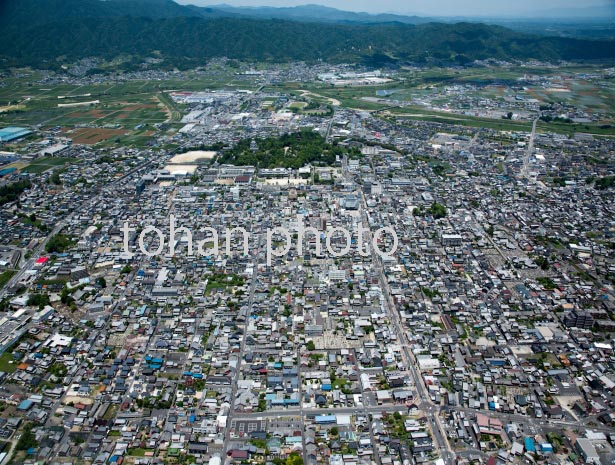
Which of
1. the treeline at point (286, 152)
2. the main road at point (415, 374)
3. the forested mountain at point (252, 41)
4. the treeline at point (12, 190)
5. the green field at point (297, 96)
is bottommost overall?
the main road at point (415, 374)

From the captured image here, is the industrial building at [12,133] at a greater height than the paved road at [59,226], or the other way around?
the industrial building at [12,133]

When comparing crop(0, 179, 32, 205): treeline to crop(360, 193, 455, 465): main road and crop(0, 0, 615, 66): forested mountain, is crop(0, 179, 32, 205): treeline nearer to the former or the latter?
crop(360, 193, 455, 465): main road

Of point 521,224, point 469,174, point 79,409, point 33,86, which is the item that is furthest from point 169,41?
point 79,409

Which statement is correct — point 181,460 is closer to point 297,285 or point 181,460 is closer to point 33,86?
point 297,285

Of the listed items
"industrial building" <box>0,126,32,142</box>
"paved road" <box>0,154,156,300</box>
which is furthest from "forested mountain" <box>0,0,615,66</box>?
"paved road" <box>0,154,156,300</box>

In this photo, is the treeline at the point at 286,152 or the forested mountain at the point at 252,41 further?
the forested mountain at the point at 252,41

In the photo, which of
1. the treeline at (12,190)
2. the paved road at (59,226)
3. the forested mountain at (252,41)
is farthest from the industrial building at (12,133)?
the forested mountain at (252,41)

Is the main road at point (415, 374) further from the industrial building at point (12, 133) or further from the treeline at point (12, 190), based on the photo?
the industrial building at point (12, 133)
